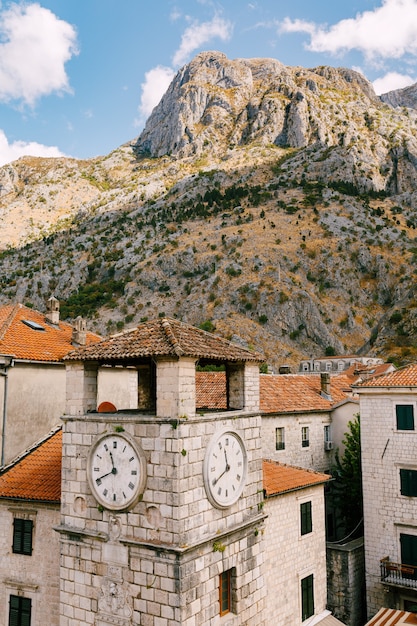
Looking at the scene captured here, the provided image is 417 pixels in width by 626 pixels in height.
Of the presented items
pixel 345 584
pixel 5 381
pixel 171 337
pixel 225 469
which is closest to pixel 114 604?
pixel 225 469

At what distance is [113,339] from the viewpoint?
12672 mm

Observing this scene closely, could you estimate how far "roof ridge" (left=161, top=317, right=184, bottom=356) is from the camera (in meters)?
10.5

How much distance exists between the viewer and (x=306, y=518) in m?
19.0

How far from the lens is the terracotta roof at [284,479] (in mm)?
17044

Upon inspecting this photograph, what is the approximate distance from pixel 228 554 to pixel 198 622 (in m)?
1.65

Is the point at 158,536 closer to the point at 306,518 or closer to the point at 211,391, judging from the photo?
the point at 306,518

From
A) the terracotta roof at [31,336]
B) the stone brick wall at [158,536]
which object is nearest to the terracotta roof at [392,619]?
the stone brick wall at [158,536]

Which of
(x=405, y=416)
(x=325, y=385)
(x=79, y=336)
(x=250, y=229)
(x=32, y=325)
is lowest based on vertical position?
(x=405, y=416)

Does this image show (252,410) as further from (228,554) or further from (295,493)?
(295,493)

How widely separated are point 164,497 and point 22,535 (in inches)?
303

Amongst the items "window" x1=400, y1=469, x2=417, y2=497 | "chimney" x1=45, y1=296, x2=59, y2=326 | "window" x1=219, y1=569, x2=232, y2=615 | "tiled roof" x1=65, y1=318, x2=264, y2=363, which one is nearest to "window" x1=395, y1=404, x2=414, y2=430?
"window" x1=400, y1=469, x2=417, y2=497

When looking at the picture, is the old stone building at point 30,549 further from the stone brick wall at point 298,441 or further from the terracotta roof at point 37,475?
the stone brick wall at point 298,441

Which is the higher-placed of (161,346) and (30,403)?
(161,346)

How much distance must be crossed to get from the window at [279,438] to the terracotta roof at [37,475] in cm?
1311
